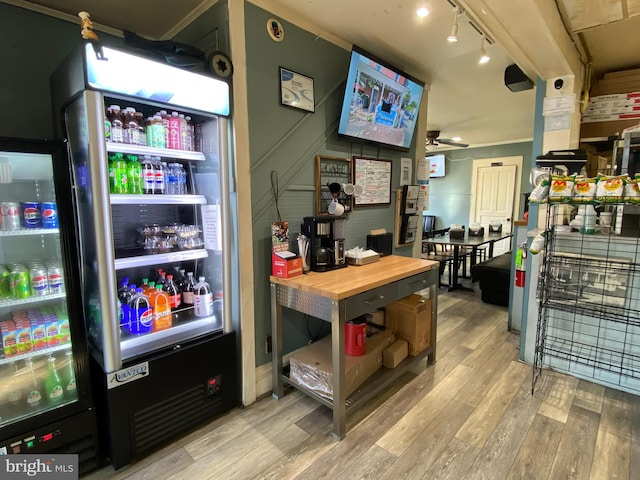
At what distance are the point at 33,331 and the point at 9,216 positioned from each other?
0.52 m

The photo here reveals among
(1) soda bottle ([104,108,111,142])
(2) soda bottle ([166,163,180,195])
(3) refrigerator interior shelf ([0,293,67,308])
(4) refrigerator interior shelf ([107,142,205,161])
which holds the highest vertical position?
(1) soda bottle ([104,108,111,142])

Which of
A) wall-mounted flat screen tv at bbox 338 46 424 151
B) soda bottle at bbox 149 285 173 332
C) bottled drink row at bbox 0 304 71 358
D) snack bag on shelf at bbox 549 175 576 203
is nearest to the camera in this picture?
bottled drink row at bbox 0 304 71 358

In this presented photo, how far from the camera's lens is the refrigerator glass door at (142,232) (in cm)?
144

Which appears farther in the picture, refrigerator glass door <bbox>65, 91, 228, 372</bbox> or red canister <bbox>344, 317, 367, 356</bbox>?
red canister <bbox>344, 317, 367, 356</bbox>

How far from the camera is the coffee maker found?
2158mm

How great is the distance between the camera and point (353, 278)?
1957 mm

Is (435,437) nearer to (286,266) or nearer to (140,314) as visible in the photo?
(286,266)

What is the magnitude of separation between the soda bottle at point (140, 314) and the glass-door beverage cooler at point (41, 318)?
8.9 inches

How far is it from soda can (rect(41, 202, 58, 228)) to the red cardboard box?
1076 mm

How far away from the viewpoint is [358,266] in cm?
230

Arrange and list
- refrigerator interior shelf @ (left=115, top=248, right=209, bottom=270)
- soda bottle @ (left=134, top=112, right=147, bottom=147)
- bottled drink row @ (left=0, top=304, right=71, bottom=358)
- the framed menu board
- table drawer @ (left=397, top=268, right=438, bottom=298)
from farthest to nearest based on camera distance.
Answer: the framed menu board, table drawer @ (left=397, top=268, right=438, bottom=298), soda bottle @ (left=134, top=112, right=147, bottom=147), refrigerator interior shelf @ (left=115, top=248, right=209, bottom=270), bottled drink row @ (left=0, top=304, right=71, bottom=358)

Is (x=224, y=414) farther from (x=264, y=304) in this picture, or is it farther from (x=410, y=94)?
(x=410, y=94)

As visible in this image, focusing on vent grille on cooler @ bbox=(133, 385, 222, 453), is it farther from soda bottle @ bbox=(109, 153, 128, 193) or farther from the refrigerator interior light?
the refrigerator interior light

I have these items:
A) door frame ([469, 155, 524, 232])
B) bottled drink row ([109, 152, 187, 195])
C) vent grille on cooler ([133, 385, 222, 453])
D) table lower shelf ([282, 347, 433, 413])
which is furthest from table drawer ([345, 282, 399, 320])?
door frame ([469, 155, 524, 232])
